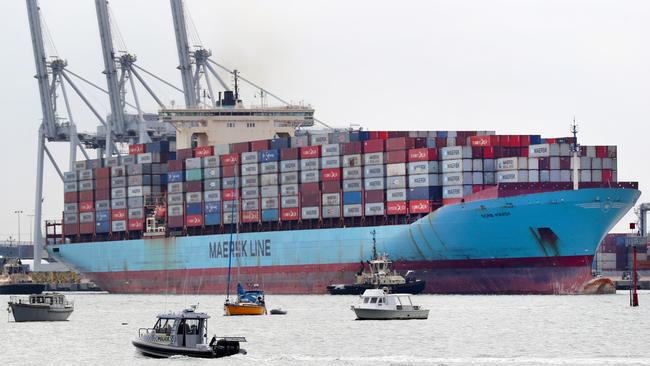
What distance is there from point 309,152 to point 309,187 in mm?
2591

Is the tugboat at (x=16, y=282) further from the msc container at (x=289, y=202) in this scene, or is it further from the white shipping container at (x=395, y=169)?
the white shipping container at (x=395, y=169)

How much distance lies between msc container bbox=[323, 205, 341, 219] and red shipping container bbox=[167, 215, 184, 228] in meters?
16.8

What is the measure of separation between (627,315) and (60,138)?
81433 mm

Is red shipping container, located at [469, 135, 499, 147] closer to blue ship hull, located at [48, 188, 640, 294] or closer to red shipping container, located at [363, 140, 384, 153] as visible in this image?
blue ship hull, located at [48, 188, 640, 294]

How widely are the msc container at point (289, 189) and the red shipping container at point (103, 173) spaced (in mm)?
22074

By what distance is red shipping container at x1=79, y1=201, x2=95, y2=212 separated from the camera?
137625mm

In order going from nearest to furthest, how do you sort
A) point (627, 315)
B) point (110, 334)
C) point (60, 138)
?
point (110, 334), point (627, 315), point (60, 138)

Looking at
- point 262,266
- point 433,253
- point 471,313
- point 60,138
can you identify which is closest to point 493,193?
point 433,253

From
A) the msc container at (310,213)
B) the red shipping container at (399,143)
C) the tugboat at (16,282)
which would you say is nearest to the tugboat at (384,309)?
the red shipping container at (399,143)

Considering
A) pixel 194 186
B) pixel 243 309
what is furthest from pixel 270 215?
pixel 243 309

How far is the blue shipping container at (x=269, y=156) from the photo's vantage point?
4757 inches

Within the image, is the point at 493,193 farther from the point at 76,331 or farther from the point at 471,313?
the point at 76,331

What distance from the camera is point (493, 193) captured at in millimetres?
102625

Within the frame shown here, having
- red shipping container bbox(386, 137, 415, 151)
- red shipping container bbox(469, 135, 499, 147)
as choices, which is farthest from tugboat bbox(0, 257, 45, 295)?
red shipping container bbox(469, 135, 499, 147)
